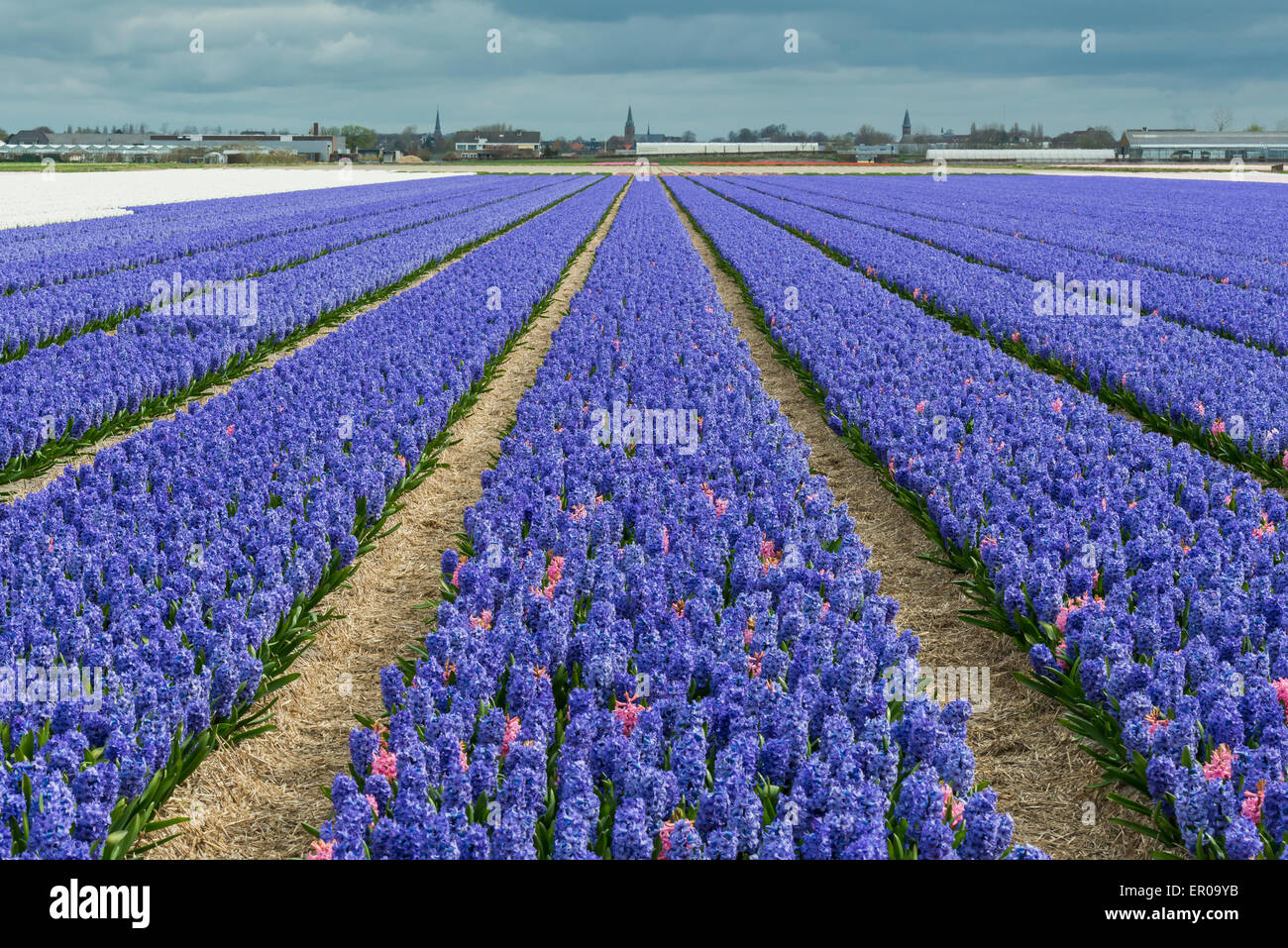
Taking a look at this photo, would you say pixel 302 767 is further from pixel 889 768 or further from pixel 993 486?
pixel 993 486

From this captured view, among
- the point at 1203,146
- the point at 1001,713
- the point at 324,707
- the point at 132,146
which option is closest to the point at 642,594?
the point at 324,707

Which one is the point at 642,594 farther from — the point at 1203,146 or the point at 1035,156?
the point at 1203,146

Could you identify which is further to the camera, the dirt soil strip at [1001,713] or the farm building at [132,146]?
the farm building at [132,146]

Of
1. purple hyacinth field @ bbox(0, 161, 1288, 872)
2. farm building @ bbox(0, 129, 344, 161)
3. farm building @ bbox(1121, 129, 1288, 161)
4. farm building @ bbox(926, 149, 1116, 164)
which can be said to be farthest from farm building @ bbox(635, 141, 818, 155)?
purple hyacinth field @ bbox(0, 161, 1288, 872)

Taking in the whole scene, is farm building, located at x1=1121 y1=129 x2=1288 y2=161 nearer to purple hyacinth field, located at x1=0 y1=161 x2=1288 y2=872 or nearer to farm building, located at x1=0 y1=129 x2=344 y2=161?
farm building, located at x1=0 y1=129 x2=344 y2=161

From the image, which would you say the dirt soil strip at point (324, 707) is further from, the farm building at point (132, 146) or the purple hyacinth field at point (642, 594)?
the farm building at point (132, 146)

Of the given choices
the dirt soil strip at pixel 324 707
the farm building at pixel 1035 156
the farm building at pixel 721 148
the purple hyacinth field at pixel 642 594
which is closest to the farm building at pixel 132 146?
the farm building at pixel 721 148
